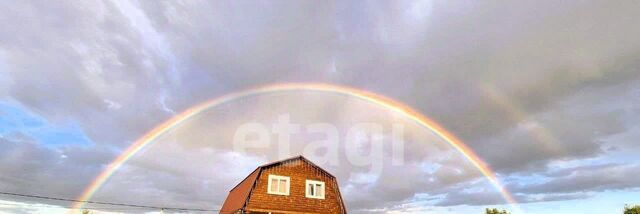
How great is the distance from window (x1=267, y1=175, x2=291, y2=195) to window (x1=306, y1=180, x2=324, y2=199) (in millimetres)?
2240

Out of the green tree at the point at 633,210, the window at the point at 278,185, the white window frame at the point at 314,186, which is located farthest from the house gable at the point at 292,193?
the green tree at the point at 633,210

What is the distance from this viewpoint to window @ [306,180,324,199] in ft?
127

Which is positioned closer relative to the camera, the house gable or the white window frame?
the house gable

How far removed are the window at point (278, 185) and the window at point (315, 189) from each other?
2.24 m

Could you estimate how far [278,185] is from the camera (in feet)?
124

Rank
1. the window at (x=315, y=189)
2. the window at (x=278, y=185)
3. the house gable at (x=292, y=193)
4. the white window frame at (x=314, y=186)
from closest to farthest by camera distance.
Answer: the house gable at (x=292, y=193) → the window at (x=278, y=185) → the white window frame at (x=314, y=186) → the window at (x=315, y=189)

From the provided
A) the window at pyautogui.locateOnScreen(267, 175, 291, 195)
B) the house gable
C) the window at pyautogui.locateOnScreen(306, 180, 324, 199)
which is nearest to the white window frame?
the window at pyautogui.locateOnScreen(306, 180, 324, 199)

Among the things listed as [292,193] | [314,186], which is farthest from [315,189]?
[292,193]

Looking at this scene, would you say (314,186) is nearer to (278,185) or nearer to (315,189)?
(315,189)

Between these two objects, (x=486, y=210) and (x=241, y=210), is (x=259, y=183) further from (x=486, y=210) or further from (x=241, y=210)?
(x=486, y=210)

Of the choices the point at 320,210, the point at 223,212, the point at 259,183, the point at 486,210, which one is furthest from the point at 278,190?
the point at 486,210

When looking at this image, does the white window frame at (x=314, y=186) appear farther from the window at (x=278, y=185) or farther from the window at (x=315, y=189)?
the window at (x=278, y=185)

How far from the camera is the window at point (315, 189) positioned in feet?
127

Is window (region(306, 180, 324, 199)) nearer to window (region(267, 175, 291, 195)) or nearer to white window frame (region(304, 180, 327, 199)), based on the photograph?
white window frame (region(304, 180, 327, 199))
